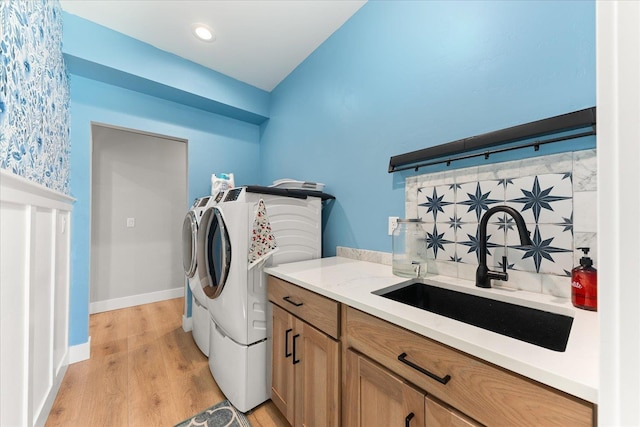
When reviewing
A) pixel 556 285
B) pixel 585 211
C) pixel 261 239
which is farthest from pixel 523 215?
pixel 261 239

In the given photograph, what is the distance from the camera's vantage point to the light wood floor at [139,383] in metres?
1.45

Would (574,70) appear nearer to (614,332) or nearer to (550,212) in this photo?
(550,212)

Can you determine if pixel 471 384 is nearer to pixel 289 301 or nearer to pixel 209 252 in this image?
pixel 289 301

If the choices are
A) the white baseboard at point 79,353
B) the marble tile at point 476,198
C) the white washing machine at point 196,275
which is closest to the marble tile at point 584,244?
the marble tile at point 476,198

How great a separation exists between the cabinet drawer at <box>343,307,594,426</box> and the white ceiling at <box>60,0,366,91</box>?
211 cm

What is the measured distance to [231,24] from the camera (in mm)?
1955

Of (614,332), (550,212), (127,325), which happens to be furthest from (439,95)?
(127,325)

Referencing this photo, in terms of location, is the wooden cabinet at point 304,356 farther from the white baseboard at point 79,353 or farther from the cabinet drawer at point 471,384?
the white baseboard at point 79,353

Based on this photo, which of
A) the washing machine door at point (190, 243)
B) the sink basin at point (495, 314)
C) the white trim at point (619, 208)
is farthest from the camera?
the washing machine door at point (190, 243)

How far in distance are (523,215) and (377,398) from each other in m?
0.94

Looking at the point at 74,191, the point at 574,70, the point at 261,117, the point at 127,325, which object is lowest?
the point at 127,325

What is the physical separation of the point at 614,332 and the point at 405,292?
0.89 meters

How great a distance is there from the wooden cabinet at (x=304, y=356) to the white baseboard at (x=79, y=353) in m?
1.72

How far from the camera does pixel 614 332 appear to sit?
0.34m
